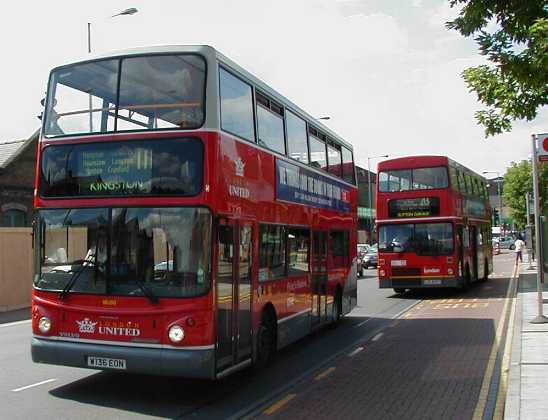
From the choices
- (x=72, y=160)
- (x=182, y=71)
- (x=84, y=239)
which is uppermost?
(x=182, y=71)

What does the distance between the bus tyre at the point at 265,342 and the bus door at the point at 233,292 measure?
55cm

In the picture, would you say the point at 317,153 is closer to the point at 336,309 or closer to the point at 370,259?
the point at 336,309

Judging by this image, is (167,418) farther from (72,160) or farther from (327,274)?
(327,274)

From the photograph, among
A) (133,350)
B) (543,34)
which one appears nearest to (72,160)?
(133,350)

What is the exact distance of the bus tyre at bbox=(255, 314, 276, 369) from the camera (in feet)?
29.7

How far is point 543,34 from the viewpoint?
7.71 meters

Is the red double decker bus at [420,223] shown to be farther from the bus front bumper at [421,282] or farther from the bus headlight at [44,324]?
the bus headlight at [44,324]

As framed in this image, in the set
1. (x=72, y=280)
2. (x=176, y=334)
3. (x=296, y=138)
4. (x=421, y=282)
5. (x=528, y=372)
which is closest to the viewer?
(x=176, y=334)

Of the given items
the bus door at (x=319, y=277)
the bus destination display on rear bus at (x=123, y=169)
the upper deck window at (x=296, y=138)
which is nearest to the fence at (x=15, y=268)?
the bus door at (x=319, y=277)

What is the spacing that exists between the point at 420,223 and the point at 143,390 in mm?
13933

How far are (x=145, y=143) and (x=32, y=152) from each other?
961 inches

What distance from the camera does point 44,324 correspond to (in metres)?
7.72

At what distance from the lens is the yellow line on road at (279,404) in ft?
23.5

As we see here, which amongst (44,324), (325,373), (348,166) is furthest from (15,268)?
(325,373)
